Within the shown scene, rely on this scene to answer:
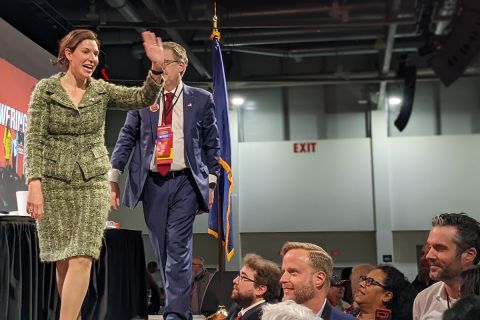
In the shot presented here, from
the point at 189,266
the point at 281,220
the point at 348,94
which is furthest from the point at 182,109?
the point at 348,94

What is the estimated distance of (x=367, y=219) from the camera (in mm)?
12195

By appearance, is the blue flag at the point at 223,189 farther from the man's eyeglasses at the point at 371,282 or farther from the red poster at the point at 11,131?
the red poster at the point at 11,131

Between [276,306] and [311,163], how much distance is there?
11.0m

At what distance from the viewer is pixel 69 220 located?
2.44 meters

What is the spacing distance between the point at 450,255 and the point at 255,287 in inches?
66.2

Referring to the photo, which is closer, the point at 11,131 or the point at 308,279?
the point at 308,279

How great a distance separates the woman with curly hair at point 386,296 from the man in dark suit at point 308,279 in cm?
67

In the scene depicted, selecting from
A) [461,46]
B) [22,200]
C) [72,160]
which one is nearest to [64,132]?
[72,160]

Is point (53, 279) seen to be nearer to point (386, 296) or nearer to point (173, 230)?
point (173, 230)

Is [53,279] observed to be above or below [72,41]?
below

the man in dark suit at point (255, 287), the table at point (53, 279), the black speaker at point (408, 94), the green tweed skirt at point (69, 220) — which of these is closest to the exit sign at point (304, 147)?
the black speaker at point (408, 94)

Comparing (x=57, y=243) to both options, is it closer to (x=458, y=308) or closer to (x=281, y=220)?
(x=458, y=308)

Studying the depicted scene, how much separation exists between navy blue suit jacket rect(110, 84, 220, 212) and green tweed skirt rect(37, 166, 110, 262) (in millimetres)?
650

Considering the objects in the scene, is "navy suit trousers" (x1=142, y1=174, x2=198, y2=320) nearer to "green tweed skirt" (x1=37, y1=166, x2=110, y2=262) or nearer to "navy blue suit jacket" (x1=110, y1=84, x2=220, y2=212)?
"navy blue suit jacket" (x1=110, y1=84, x2=220, y2=212)
